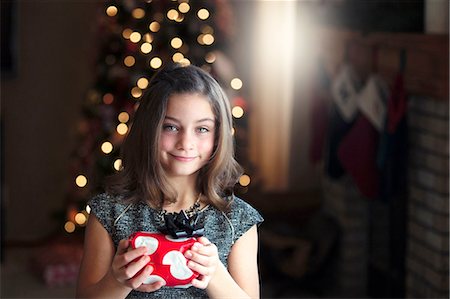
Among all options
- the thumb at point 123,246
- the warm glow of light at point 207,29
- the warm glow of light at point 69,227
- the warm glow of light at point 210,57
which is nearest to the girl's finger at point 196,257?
the thumb at point 123,246

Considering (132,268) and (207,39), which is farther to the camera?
(207,39)

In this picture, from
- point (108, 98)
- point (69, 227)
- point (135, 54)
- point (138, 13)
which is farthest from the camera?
point (69, 227)

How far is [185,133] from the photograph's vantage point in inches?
69.9

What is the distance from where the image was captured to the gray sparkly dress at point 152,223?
1.82 m

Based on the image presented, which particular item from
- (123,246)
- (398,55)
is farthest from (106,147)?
(123,246)

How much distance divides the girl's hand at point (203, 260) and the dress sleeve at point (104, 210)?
240 millimetres

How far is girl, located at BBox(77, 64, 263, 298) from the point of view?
178cm

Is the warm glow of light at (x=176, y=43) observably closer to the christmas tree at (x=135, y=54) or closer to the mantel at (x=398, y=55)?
the christmas tree at (x=135, y=54)

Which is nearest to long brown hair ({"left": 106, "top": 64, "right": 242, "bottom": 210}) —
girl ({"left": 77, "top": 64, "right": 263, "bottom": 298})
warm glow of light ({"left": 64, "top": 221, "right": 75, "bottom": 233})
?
girl ({"left": 77, "top": 64, "right": 263, "bottom": 298})

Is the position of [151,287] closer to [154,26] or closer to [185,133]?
[185,133]

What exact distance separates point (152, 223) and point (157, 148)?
6.4 inches

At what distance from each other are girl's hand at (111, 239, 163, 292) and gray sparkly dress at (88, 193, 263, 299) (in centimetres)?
13

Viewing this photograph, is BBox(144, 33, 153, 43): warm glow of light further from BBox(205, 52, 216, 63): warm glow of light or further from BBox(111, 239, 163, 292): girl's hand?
BBox(111, 239, 163, 292): girl's hand

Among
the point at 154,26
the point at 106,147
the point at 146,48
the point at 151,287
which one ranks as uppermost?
the point at 154,26
